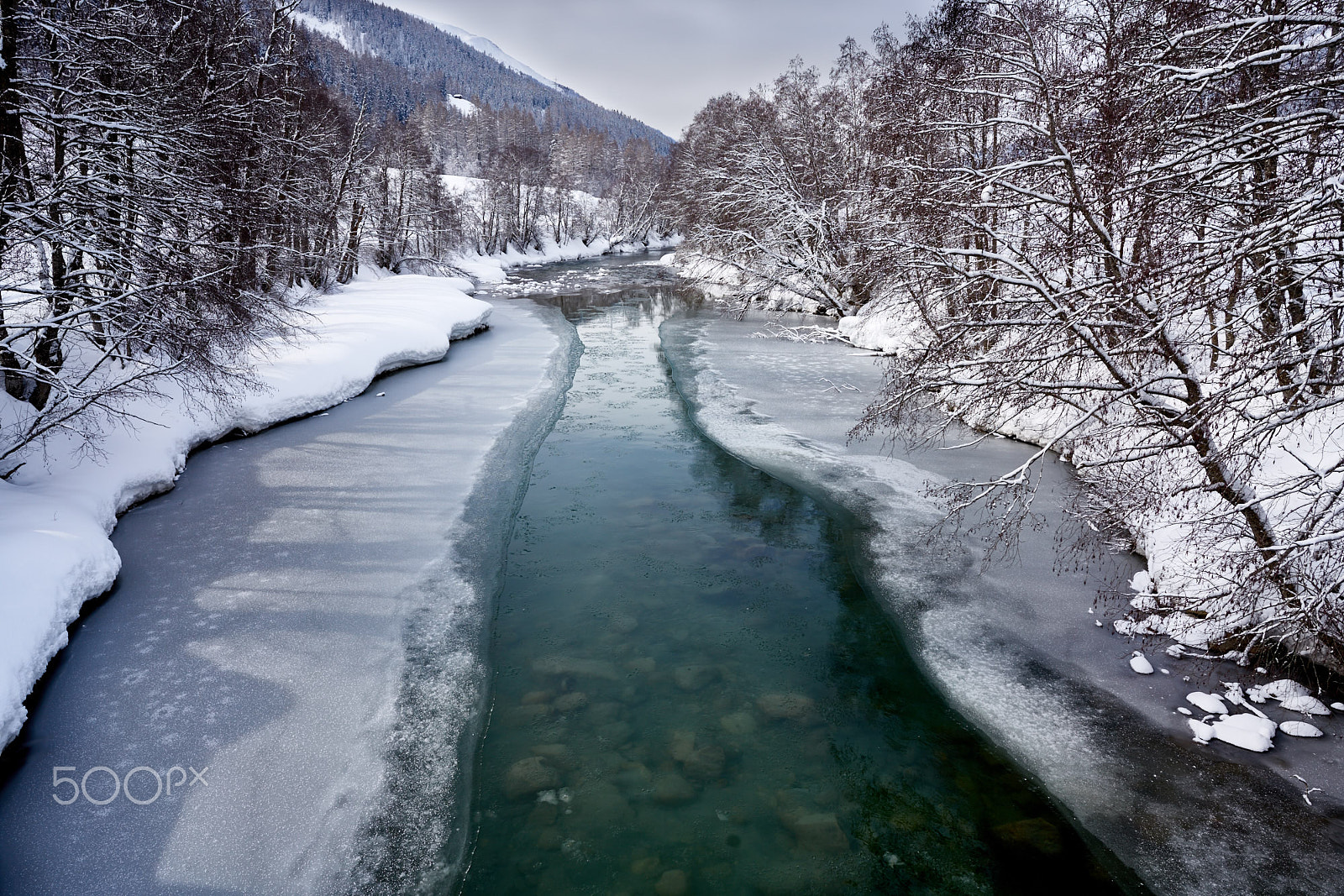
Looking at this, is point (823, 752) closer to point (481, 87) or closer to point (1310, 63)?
point (1310, 63)

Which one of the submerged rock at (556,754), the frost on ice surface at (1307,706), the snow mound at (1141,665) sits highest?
the frost on ice surface at (1307,706)

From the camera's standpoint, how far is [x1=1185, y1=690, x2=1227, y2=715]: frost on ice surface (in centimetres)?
529

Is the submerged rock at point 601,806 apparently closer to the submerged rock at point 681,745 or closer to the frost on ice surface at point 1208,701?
the submerged rock at point 681,745

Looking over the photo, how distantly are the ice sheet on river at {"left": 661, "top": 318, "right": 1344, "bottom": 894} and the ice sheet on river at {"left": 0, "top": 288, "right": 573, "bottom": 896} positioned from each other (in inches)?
176

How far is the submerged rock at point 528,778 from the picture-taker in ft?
15.6

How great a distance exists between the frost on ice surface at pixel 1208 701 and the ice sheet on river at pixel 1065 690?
0.18 meters

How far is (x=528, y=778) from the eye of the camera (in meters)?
4.86

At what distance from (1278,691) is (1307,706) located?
197 mm

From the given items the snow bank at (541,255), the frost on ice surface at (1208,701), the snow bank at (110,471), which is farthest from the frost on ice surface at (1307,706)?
the snow bank at (541,255)

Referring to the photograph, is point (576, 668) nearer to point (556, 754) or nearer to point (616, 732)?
point (616, 732)

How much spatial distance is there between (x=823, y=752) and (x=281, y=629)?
517 centimetres

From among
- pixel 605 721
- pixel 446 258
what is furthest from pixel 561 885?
A: pixel 446 258

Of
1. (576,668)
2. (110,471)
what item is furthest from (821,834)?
(110,471)

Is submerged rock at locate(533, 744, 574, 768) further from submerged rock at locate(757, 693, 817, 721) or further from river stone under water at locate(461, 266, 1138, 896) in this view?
submerged rock at locate(757, 693, 817, 721)
